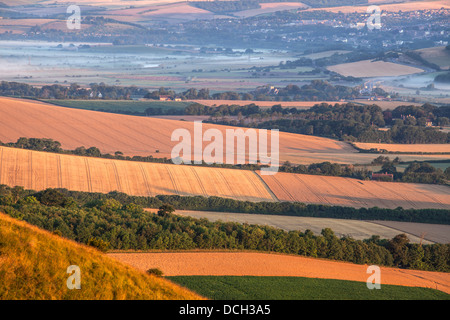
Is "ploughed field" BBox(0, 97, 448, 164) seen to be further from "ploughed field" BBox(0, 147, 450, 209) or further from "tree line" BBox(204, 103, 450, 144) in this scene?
"ploughed field" BBox(0, 147, 450, 209)

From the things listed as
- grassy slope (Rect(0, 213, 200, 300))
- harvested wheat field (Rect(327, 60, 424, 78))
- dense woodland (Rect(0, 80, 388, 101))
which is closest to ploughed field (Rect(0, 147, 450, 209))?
grassy slope (Rect(0, 213, 200, 300))

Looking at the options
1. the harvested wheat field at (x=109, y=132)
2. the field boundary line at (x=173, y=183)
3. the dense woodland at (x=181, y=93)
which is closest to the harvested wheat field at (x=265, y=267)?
the field boundary line at (x=173, y=183)

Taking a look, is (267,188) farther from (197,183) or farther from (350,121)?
(350,121)

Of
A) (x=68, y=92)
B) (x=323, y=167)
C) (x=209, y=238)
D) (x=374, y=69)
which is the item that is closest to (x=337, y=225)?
(x=209, y=238)

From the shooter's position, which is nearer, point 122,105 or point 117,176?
point 117,176

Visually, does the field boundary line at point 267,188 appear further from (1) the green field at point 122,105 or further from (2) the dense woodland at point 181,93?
(2) the dense woodland at point 181,93

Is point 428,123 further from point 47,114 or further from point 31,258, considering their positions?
point 31,258
